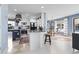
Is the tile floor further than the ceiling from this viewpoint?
No

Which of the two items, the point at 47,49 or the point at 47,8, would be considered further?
the point at 47,8

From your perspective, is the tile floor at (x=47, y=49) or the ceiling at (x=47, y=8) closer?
the tile floor at (x=47, y=49)

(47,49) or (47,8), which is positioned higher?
(47,8)

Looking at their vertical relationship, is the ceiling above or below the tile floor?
above

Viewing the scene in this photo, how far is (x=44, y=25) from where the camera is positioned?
12.1 m

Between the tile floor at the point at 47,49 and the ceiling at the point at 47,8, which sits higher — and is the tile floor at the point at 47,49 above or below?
below
